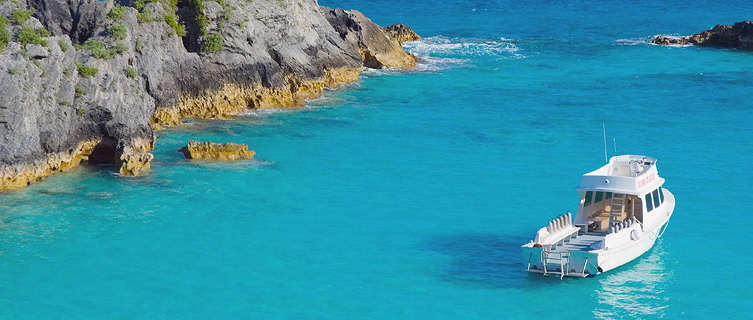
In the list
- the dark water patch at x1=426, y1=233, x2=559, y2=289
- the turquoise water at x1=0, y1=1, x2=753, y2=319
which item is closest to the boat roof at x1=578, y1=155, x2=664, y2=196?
the turquoise water at x1=0, y1=1, x2=753, y2=319

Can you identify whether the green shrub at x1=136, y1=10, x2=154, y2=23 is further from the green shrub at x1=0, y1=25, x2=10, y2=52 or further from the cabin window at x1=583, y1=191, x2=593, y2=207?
the cabin window at x1=583, y1=191, x2=593, y2=207

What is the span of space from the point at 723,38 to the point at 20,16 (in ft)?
223

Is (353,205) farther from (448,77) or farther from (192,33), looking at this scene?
(448,77)

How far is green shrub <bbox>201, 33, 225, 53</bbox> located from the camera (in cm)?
6444

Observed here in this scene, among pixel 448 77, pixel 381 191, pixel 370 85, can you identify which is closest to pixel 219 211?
pixel 381 191

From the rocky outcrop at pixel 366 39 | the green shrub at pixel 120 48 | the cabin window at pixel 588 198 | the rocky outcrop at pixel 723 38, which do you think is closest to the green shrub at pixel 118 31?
the green shrub at pixel 120 48

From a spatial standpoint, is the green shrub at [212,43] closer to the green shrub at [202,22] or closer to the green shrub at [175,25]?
the green shrub at [202,22]

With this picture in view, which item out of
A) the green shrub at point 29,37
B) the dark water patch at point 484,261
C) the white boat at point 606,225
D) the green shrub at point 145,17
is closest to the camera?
the white boat at point 606,225

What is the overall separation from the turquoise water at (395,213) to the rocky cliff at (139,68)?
6.06 ft

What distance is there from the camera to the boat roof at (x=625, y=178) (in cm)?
3909

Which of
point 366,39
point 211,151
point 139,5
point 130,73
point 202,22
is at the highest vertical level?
point 139,5

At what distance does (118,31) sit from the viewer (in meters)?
56.7

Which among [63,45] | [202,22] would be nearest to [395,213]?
[63,45]

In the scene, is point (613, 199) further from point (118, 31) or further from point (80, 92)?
point (118, 31)
